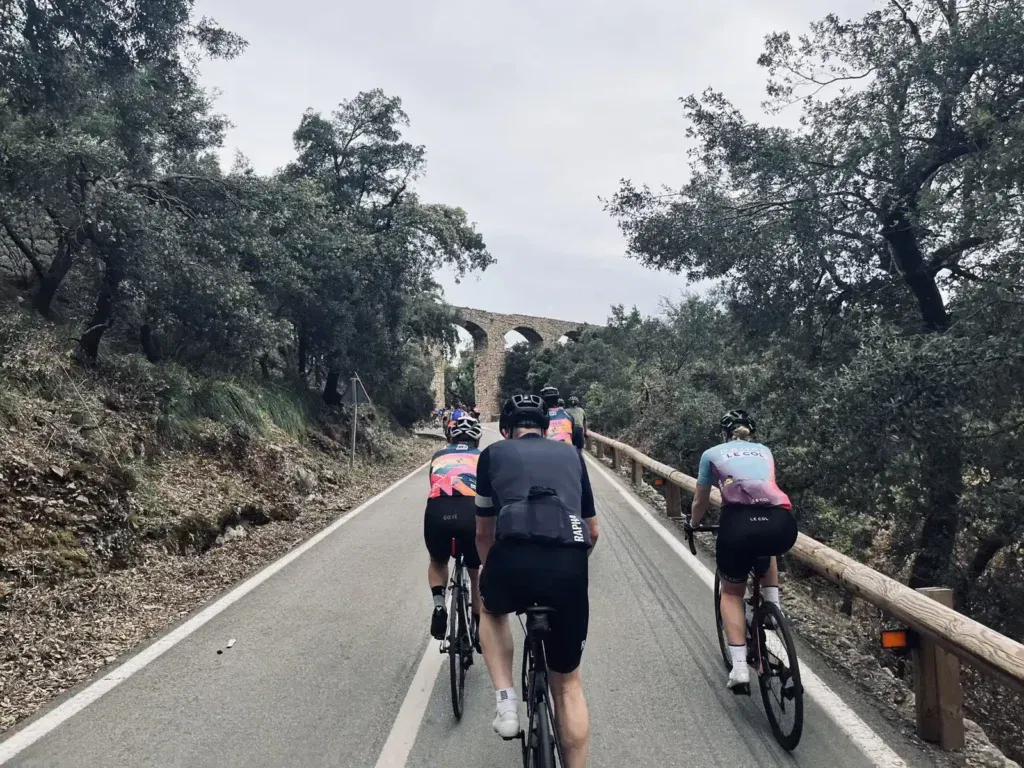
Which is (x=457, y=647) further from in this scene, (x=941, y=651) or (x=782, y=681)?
(x=941, y=651)

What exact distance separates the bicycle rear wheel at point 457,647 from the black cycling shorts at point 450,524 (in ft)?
0.83

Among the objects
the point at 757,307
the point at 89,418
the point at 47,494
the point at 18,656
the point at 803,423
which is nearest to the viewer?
the point at 18,656

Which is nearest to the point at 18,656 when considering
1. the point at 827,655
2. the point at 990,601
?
the point at 827,655

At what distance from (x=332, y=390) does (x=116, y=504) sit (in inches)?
529

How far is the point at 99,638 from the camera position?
511 centimetres

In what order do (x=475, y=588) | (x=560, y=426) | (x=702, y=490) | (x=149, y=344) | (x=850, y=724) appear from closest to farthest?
1. (x=850, y=724)
2. (x=702, y=490)
3. (x=475, y=588)
4. (x=560, y=426)
5. (x=149, y=344)

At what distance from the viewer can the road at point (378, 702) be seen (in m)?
3.46

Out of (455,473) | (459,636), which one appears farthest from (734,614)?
(455,473)

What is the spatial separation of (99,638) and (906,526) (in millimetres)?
11991

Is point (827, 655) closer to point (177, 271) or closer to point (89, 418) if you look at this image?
point (89, 418)

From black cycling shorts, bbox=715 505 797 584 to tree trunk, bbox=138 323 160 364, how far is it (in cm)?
1047

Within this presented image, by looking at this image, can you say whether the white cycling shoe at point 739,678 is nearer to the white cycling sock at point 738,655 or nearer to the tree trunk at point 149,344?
the white cycling sock at point 738,655

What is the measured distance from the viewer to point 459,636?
4.00m

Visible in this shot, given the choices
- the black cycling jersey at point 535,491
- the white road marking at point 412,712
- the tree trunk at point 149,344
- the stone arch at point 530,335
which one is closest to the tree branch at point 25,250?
the tree trunk at point 149,344
